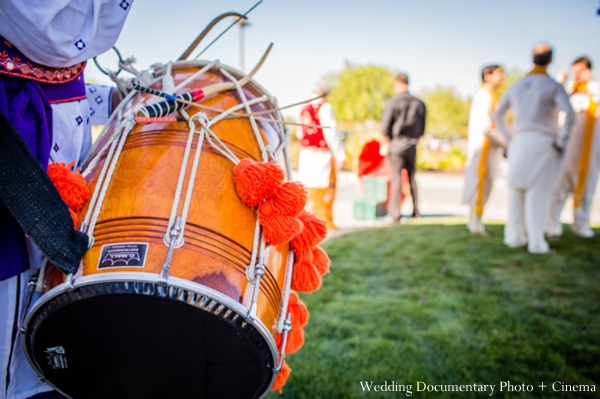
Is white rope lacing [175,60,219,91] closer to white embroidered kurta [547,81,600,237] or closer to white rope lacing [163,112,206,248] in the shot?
white rope lacing [163,112,206,248]

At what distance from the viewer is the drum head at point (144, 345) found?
0.98m

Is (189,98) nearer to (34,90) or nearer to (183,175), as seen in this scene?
(183,175)

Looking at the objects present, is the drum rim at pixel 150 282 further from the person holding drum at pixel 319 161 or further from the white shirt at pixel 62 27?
the person holding drum at pixel 319 161

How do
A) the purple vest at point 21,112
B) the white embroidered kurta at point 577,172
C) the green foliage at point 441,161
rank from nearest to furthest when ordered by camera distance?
the purple vest at point 21,112, the white embroidered kurta at point 577,172, the green foliage at point 441,161

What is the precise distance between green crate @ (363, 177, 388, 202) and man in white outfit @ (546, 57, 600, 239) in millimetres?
2301

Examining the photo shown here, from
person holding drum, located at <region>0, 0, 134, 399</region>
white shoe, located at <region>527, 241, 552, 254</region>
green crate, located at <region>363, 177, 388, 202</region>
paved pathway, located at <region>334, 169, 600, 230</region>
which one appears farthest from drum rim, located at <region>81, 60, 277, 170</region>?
A: green crate, located at <region>363, 177, 388, 202</region>

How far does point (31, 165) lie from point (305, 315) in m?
0.88

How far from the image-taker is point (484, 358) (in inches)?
90.0

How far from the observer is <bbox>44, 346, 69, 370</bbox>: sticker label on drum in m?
1.08

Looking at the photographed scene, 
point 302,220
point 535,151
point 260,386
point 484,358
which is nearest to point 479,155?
point 535,151

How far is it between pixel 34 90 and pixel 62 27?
182 mm

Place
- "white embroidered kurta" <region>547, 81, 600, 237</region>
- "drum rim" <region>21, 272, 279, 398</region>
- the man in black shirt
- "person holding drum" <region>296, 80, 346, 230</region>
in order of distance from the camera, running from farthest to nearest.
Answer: the man in black shirt < "person holding drum" <region>296, 80, 346, 230</region> < "white embroidered kurta" <region>547, 81, 600, 237</region> < "drum rim" <region>21, 272, 279, 398</region>

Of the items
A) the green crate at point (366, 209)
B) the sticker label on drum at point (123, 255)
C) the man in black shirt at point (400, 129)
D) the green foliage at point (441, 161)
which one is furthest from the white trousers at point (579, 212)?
the green foliage at point (441, 161)

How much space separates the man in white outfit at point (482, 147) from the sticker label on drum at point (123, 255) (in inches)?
182
